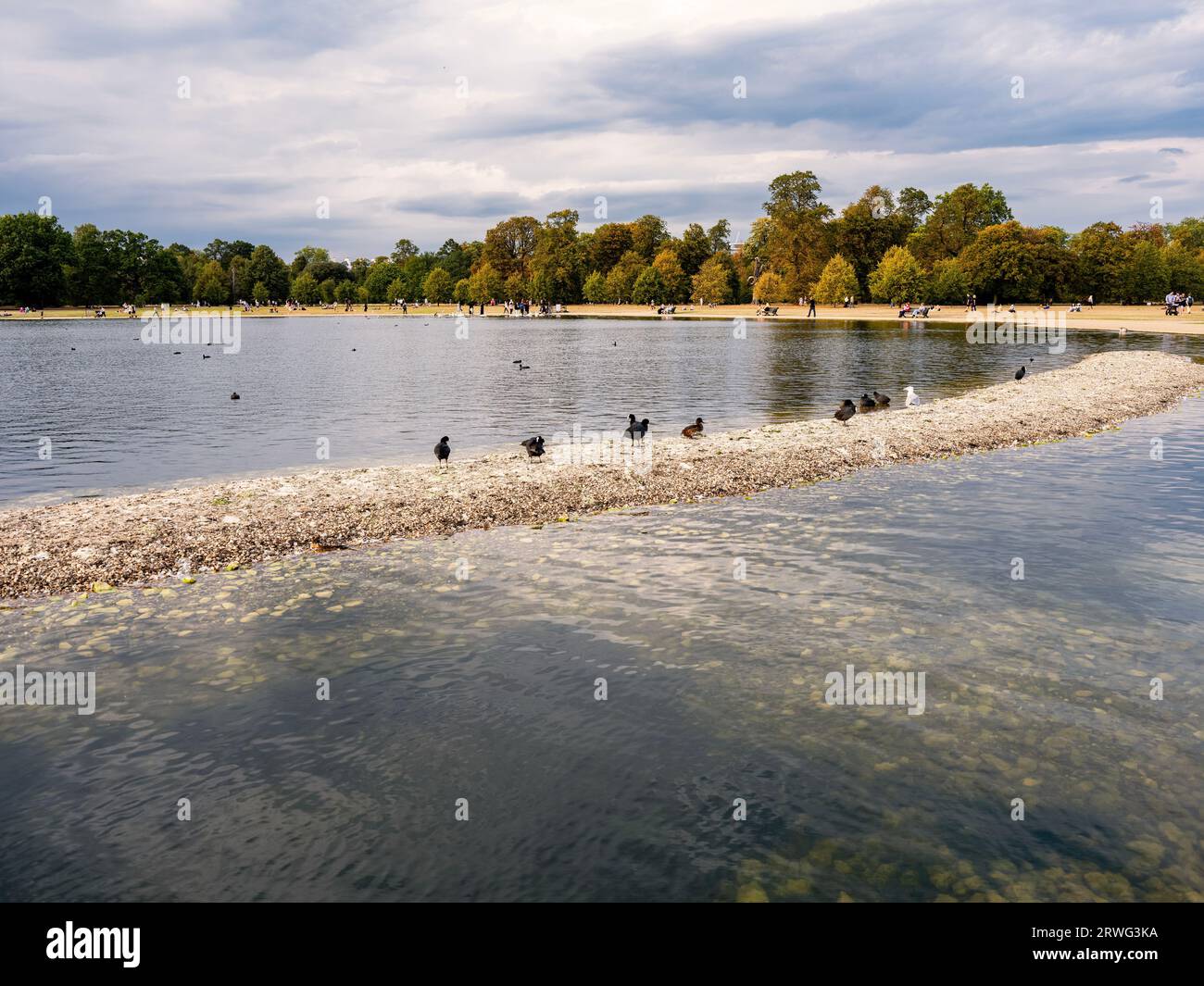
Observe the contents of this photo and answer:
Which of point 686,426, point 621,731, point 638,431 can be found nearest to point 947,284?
point 686,426

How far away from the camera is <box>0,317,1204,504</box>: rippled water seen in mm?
29188

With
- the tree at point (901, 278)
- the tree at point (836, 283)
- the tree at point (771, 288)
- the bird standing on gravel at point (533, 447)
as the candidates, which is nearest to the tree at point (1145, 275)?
the tree at point (901, 278)

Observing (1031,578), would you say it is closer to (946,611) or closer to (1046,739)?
(946,611)

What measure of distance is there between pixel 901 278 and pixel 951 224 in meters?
35.9

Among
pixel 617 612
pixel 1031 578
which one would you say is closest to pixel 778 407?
pixel 1031 578

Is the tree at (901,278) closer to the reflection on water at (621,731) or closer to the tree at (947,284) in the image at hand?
the tree at (947,284)

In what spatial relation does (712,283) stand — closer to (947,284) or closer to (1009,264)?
(947,284)

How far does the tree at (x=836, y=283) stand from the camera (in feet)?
522

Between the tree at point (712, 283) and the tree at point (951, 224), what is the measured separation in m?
40.9

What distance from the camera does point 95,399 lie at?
46.2 metres

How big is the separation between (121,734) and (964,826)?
31.2ft

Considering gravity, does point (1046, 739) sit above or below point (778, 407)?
below
